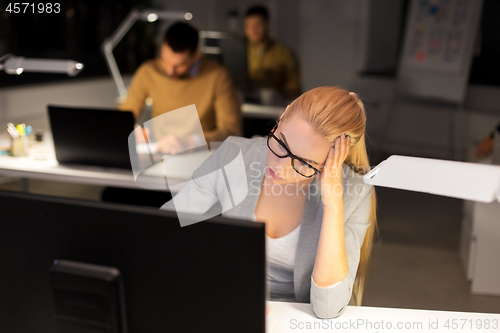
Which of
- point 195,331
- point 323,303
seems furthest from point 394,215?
point 195,331

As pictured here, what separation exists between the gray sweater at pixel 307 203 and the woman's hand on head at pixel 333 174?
0.10 meters

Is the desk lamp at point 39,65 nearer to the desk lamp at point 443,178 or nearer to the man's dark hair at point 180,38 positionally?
the man's dark hair at point 180,38

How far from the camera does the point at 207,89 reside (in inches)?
113

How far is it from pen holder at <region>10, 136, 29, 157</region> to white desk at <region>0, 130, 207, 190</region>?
0.04 meters

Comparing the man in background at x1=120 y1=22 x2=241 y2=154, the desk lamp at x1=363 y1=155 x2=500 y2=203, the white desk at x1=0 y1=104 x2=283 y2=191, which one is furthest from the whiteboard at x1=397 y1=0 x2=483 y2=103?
the desk lamp at x1=363 y1=155 x2=500 y2=203

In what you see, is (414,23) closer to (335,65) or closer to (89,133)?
(335,65)

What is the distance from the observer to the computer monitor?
688 millimetres

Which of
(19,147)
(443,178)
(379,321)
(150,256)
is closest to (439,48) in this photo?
(19,147)

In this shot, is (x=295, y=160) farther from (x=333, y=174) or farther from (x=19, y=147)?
(x=19, y=147)

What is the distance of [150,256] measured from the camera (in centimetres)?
72

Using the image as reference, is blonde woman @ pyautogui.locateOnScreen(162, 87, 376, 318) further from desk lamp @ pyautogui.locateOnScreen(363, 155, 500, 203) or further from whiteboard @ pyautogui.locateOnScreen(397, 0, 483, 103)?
whiteboard @ pyautogui.locateOnScreen(397, 0, 483, 103)

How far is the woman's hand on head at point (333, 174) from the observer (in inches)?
45.3

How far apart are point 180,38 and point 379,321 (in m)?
1.95

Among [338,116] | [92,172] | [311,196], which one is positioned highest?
[338,116]
